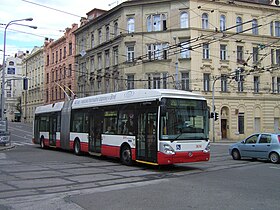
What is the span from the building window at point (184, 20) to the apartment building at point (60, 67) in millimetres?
20875

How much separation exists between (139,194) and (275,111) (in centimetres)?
3940

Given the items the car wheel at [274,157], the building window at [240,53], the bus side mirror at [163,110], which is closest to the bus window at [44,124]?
the bus side mirror at [163,110]

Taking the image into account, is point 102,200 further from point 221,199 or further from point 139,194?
point 221,199

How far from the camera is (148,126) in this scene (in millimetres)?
13844

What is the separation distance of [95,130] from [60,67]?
155ft

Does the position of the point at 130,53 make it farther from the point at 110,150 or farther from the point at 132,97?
the point at 132,97

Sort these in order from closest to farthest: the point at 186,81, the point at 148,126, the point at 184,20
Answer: the point at 148,126
the point at 186,81
the point at 184,20

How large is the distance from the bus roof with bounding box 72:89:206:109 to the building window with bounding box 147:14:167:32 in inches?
945

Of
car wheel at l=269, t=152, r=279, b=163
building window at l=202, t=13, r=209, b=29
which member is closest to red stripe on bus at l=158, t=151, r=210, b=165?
car wheel at l=269, t=152, r=279, b=163

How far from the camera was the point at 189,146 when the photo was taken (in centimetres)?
1328

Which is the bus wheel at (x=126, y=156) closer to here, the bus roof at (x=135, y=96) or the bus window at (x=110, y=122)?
the bus window at (x=110, y=122)

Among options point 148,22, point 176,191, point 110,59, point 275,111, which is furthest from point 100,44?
point 176,191

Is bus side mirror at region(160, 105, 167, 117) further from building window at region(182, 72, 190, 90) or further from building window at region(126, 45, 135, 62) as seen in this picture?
building window at region(126, 45, 135, 62)

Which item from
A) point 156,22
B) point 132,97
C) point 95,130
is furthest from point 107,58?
point 132,97
